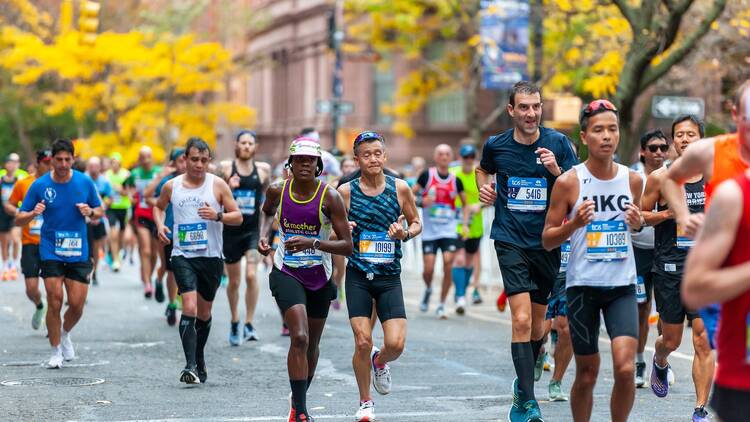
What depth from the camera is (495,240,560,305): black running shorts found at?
922 centimetres

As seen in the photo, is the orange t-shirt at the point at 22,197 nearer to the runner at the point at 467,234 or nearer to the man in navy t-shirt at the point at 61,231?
the man in navy t-shirt at the point at 61,231

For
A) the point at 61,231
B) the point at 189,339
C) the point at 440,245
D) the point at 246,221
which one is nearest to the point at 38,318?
the point at 246,221

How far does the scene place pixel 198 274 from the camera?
11.4 meters

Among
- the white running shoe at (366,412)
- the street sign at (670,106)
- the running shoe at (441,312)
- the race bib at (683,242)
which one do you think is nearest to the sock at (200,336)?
the white running shoe at (366,412)

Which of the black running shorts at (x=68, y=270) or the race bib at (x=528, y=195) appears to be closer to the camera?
→ the race bib at (x=528, y=195)

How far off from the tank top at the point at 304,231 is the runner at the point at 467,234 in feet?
27.8

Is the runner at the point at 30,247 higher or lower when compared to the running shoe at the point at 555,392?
higher

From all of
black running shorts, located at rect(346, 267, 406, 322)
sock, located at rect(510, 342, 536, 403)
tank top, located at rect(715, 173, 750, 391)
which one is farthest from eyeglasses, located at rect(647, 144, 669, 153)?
tank top, located at rect(715, 173, 750, 391)

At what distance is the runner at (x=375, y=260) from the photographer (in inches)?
358

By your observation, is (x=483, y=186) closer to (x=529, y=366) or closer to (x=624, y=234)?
(x=529, y=366)

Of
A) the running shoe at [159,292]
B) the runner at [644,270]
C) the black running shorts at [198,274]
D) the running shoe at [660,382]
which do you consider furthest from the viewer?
the running shoe at [159,292]

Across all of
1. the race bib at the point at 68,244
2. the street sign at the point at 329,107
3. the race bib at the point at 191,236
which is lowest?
the race bib at the point at 68,244

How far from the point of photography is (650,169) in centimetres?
1077

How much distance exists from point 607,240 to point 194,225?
4629mm
